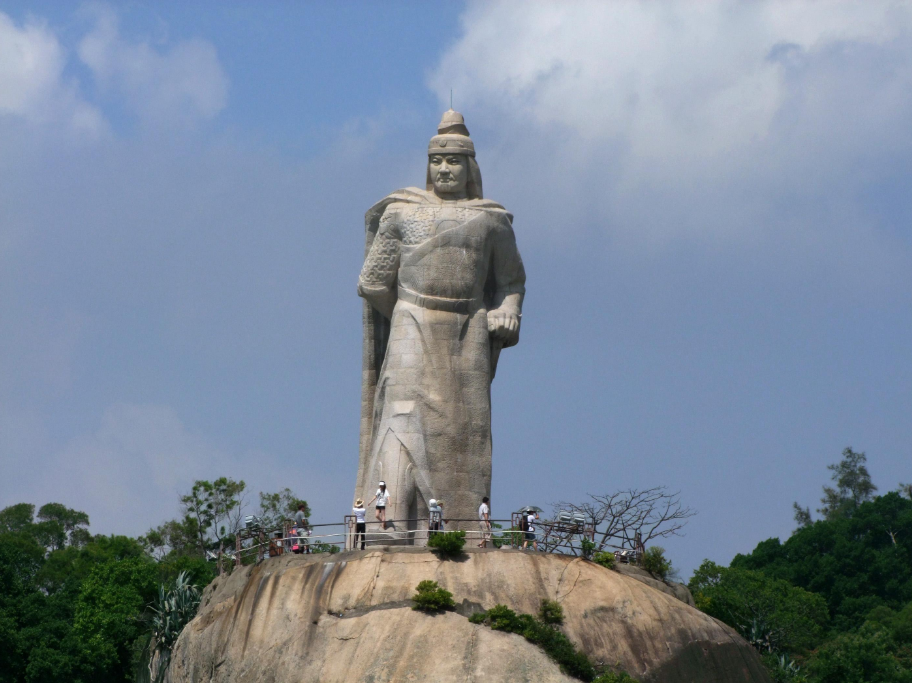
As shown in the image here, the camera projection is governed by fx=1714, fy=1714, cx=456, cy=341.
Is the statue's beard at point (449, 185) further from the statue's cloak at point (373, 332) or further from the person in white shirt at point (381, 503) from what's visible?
the person in white shirt at point (381, 503)

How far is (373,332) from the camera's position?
37.7 meters

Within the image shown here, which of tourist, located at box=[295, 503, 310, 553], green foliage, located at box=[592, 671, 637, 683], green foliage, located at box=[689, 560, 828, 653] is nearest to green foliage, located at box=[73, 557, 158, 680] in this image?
green foliage, located at box=[689, 560, 828, 653]

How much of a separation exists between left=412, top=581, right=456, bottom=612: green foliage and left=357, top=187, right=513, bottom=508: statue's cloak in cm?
477

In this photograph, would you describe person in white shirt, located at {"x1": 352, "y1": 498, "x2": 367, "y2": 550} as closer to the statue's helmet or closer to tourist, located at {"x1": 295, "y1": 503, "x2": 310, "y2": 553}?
tourist, located at {"x1": 295, "y1": 503, "x2": 310, "y2": 553}

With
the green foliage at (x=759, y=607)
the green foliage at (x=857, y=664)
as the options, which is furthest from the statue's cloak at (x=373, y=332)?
the green foliage at (x=857, y=664)

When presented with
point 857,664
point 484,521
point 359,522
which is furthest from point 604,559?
point 857,664

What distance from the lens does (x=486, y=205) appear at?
121 ft

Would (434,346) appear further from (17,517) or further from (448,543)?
(17,517)

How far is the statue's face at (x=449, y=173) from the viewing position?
36719mm

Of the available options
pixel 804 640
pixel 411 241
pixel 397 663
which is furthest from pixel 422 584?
pixel 804 640

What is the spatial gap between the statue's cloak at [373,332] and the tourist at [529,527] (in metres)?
3.75

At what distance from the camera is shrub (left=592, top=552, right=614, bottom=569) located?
3362cm

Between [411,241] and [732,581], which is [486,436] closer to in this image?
[411,241]

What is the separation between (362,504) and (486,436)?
3013mm
